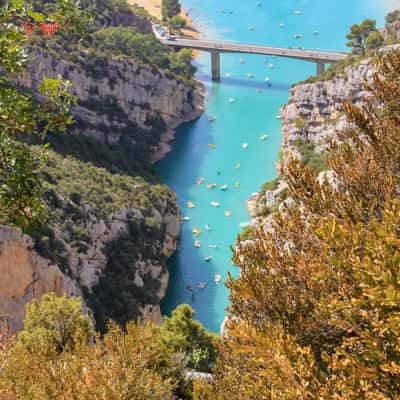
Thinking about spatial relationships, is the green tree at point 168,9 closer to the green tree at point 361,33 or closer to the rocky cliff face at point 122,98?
the rocky cliff face at point 122,98

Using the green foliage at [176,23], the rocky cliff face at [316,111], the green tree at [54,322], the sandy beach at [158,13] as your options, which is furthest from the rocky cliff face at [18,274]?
the sandy beach at [158,13]

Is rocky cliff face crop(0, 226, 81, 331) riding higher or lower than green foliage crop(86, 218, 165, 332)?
higher

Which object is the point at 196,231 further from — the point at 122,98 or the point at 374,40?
the point at 374,40

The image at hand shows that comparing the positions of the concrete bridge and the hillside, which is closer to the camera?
the hillside

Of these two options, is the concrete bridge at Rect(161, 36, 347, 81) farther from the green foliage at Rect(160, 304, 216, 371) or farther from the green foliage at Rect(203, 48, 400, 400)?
the green foliage at Rect(203, 48, 400, 400)

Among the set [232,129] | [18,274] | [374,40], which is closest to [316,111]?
[374,40]

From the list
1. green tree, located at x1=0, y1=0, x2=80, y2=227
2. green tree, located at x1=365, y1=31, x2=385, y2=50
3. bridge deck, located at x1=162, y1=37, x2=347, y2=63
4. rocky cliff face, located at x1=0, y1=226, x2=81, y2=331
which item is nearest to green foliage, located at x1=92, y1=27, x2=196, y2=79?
bridge deck, located at x1=162, y1=37, x2=347, y2=63

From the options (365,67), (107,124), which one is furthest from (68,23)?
(107,124)
